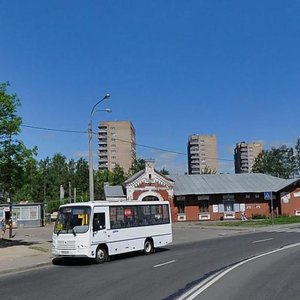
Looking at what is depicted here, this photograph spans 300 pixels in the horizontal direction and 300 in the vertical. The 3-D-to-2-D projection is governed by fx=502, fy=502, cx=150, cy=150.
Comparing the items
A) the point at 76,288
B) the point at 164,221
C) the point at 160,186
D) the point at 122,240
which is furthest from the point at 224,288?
the point at 160,186

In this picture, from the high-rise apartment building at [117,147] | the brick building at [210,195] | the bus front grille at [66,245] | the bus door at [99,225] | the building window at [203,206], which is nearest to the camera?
the bus front grille at [66,245]

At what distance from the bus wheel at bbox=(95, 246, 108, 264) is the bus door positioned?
322 millimetres

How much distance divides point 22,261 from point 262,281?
35.6 feet

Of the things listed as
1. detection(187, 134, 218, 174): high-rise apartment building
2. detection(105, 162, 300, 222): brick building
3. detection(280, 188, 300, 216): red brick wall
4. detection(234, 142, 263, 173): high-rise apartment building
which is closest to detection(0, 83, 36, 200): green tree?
detection(105, 162, 300, 222): brick building

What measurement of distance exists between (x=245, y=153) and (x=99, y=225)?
4383 inches

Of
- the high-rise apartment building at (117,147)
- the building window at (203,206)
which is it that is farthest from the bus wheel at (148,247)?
the high-rise apartment building at (117,147)

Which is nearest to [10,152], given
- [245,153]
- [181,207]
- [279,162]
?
[181,207]

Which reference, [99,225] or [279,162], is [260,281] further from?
[279,162]

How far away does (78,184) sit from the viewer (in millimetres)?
Result: 108625

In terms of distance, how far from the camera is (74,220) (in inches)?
773

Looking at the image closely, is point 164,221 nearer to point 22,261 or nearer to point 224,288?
point 22,261

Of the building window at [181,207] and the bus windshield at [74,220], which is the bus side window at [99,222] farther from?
the building window at [181,207]

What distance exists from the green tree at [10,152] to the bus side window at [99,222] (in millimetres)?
8002

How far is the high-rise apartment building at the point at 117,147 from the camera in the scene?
105750 mm
